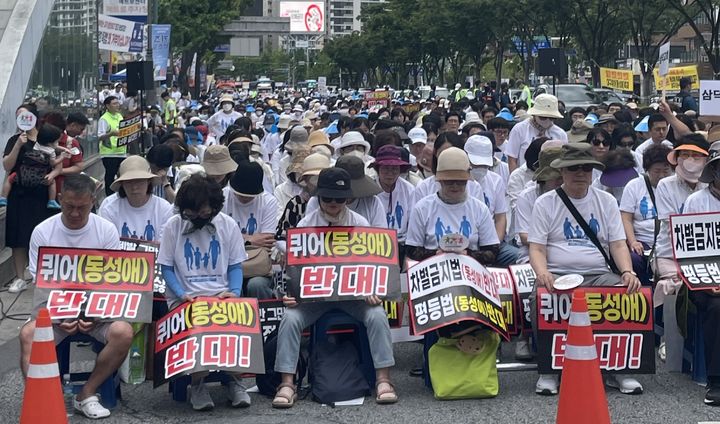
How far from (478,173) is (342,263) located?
285cm

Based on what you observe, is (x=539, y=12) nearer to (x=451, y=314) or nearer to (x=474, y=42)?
(x=474, y=42)

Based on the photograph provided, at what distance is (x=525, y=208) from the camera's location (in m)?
9.44

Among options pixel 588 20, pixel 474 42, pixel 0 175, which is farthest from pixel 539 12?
pixel 0 175

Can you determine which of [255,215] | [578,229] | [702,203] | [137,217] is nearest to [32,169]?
[137,217]

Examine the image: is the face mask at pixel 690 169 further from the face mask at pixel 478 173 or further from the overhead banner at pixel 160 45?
the overhead banner at pixel 160 45

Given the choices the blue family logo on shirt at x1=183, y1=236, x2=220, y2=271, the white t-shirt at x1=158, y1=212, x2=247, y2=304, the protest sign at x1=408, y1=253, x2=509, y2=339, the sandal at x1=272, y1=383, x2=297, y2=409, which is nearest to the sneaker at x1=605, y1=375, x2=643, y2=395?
the protest sign at x1=408, y1=253, x2=509, y2=339

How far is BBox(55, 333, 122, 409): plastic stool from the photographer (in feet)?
25.2

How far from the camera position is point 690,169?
29.5 ft

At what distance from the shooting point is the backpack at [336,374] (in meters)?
7.86

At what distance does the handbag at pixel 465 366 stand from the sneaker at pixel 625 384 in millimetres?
815

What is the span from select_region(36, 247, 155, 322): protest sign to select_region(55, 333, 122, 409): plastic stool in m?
0.21

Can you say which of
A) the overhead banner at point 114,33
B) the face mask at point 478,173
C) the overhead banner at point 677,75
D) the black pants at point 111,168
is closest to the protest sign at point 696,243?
the face mask at point 478,173

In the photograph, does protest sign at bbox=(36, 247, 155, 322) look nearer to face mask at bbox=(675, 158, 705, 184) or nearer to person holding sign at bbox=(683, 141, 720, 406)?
person holding sign at bbox=(683, 141, 720, 406)

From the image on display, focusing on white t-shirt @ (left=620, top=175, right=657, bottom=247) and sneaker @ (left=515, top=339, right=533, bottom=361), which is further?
white t-shirt @ (left=620, top=175, right=657, bottom=247)
